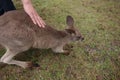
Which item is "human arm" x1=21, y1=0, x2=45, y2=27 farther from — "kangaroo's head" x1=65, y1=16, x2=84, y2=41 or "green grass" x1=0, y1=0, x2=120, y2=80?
"green grass" x1=0, y1=0, x2=120, y2=80

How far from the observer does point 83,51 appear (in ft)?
12.4

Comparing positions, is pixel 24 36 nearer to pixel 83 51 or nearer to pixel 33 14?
pixel 33 14

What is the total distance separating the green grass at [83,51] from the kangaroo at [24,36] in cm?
19

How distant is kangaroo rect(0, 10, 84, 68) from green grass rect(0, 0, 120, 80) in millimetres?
188

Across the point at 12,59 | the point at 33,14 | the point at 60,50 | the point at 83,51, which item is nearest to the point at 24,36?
the point at 33,14

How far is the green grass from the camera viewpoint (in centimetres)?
338

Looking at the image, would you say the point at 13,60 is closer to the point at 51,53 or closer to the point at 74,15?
the point at 51,53

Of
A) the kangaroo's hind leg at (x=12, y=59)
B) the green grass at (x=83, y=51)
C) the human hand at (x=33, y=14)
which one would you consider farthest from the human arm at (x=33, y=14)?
the green grass at (x=83, y=51)

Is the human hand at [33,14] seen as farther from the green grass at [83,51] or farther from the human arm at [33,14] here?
the green grass at [83,51]

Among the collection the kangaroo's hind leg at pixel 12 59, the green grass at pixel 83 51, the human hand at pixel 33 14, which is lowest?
the green grass at pixel 83 51

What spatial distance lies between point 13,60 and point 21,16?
614 millimetres

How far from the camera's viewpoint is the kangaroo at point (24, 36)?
3.01 meters

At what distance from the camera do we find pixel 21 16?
321cm

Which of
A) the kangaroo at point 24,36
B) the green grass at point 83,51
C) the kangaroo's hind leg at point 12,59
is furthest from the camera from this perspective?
the green grass at point 83,51
